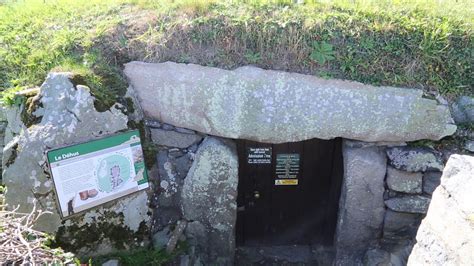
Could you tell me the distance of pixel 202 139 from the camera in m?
4.11

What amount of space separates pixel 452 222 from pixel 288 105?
1721mm

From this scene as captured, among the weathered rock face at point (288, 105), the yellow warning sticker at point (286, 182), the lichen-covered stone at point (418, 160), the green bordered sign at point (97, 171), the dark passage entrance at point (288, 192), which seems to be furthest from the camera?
the yellow warning sticker at point (286, 182)

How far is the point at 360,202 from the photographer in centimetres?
412

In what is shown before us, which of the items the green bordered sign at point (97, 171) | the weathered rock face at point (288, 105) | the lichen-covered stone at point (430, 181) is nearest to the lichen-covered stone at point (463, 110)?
the weathered rock face at point (288, 105)

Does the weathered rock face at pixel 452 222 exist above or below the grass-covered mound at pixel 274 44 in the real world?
below

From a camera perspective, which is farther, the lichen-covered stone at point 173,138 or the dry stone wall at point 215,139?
the lichen-covered stone at point 173,138

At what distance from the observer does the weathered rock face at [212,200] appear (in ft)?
13.2

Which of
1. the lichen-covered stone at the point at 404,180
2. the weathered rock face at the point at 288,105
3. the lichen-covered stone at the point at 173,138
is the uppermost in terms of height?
the weathered rock face at the point at 288,105

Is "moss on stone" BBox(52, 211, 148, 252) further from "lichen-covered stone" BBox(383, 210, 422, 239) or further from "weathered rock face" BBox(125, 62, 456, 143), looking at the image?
"lichen-covered stone" BBox(383, 210, 422, 239)

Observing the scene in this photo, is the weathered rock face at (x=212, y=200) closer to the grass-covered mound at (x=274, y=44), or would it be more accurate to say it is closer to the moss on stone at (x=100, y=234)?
the moss on stone at (x=100, y=234)

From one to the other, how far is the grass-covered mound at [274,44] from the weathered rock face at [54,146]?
7.8 inches

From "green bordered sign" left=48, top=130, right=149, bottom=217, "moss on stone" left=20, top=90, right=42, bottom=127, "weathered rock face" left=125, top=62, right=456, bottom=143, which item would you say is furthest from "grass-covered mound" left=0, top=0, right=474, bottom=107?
"green bordered sign" left=48, top=130, right=149, bottom=217

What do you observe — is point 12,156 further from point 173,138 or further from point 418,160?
point 418,160

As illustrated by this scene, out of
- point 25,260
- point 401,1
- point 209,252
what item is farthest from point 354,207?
point 25,260
